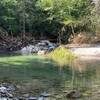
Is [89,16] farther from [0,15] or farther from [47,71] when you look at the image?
[47,71]

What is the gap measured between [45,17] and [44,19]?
0.36m

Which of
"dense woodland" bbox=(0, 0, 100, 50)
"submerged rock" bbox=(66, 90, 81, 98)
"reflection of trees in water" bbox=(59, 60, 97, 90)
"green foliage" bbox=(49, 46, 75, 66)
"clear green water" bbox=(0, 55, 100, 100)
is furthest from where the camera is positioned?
"dense woodland" bbox=(0, 0, 100, 50)

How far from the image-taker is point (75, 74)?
19.2m

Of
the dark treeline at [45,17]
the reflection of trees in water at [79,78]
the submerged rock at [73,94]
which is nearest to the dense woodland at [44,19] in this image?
the dark treeline at [45,17]

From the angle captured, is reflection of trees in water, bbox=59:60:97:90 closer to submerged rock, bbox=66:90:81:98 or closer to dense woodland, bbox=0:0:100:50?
submerged rock, bbox=66:90:81:98

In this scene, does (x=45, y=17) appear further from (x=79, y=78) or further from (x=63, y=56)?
(x=79, y=78)

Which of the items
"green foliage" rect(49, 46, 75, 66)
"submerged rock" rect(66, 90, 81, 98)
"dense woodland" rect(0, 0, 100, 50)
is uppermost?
"dense woodland" rect(0, 0, 100, 50)

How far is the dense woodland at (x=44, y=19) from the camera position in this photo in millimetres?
40500

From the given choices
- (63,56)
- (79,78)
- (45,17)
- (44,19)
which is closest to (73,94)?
(79,78)

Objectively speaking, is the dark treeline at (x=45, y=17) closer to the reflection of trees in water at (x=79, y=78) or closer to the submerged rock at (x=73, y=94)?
the reflection of trees in water at (x=79, y=78)

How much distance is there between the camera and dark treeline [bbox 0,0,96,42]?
40656 mm

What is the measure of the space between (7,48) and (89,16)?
347 inches

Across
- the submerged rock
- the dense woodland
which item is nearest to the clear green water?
the submerged rock

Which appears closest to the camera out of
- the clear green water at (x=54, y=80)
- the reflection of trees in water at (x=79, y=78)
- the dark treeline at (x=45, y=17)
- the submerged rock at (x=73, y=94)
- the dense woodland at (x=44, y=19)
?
the submerged rock at (x=73, y=94)
